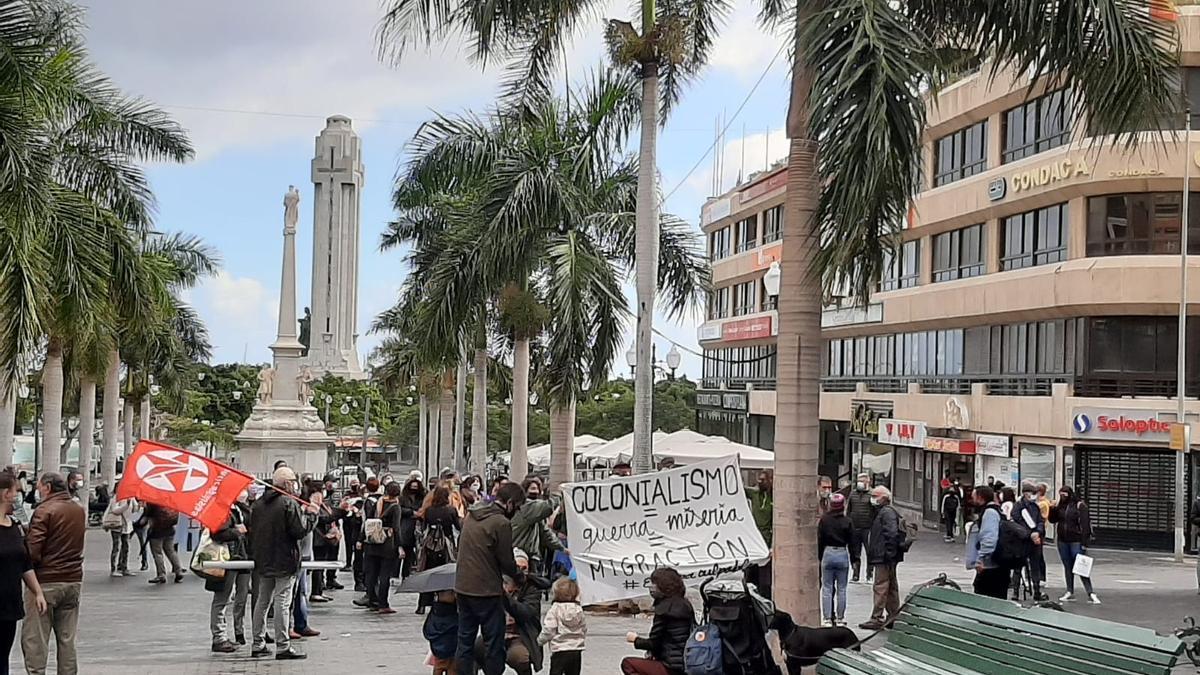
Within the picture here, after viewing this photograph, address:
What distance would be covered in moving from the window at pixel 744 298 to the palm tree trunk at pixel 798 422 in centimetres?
4919

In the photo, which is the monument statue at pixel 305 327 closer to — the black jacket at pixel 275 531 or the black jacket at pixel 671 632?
the black jacket at pixel 275 531

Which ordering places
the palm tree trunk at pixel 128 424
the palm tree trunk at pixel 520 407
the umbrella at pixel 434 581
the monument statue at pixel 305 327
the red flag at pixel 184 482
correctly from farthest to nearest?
the monument statue at pixel 305 327
the palm tree trunk at pixel 128 424
the palm tree trunk at pixel 520 407
the red flag at pixel 184 482
the umbrella at pixel 434 581

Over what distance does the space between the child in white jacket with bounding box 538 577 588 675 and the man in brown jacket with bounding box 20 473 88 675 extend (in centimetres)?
354

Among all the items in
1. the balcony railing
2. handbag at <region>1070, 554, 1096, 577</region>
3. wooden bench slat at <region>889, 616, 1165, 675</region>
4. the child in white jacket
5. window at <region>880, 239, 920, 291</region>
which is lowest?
handbag at <region>1070, 554, 1096, 577</region>

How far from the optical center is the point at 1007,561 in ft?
49.9

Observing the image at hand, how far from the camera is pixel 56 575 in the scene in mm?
10695

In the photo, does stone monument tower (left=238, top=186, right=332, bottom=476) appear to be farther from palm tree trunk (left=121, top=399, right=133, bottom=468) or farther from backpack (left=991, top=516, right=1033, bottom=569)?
backpack (left=991, top=516, right=1033, bottom=569)

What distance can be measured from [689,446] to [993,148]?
13.9m

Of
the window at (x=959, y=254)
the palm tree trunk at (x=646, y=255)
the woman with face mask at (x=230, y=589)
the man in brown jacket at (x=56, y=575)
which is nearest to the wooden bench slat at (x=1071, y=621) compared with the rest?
the man in brown jacket at (x=56, y=575)

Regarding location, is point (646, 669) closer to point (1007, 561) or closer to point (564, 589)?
point (564, 589)

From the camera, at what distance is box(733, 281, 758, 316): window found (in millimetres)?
61250

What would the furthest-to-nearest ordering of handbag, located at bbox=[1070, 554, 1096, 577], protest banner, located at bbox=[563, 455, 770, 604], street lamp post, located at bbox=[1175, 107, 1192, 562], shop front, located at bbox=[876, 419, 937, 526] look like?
1. shop front, located at bbox=[876, 419, 937, 526]
2. street lamp post, located at bbox=[1175, 107, 1192, 562]
3. handbag, located at bbox=[1070, 554, 1096, 577]
4. protest banner, located at bbox=[563, 455, 770, 604]

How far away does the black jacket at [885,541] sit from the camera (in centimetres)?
1616

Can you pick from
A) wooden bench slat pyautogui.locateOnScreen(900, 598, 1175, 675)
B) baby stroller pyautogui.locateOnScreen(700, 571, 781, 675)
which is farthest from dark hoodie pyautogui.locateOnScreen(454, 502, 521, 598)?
wooden bench slat pyautogui.locateOnScreen(900, 598, 1175, 675)
